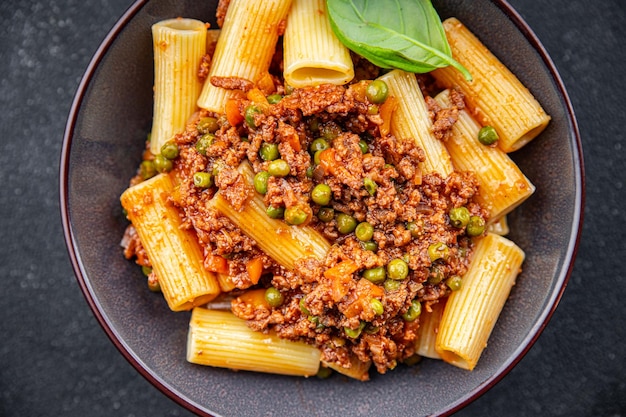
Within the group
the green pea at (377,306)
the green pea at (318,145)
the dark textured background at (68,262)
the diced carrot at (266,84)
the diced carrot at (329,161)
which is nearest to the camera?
the green pea at (377,306)

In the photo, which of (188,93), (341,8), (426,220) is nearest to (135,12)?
(188,93)

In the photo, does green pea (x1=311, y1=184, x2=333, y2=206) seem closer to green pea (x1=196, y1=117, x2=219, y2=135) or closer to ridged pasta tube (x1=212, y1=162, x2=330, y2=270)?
ridged pasta tube (x1=212, y1=162, x2=330, y2=270)

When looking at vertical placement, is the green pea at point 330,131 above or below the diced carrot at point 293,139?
above

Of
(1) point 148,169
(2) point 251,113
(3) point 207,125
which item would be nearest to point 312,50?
(2) point 251,113

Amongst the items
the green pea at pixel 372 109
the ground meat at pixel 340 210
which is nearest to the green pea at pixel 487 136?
the ground meat at pixel 340 210

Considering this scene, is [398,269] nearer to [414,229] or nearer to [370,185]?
[414,229]

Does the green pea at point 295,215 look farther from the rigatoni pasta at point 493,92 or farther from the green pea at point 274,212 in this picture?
the rigatoni pasta at point 493,92
